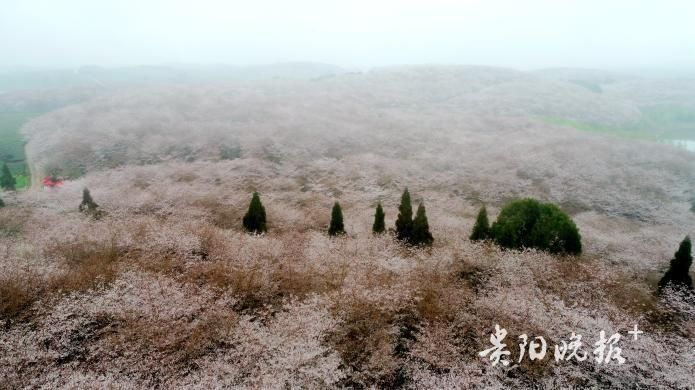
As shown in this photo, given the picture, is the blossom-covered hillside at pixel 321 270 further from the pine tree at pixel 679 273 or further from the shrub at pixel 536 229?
the shrub at pixel 536 229

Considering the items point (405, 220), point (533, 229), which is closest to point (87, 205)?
point (405, 220)

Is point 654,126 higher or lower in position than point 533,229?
higher

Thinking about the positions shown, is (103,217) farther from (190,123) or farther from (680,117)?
(680,117)

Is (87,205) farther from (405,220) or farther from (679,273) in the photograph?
(679,273)

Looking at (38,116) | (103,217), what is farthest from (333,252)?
(38,116)

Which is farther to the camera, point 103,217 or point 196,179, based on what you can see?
point 196,179

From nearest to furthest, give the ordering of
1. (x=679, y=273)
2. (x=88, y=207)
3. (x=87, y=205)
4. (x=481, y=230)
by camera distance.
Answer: (x=679, y=273), (x=481, y=230), (x=88, y=207), (x=87, y=205)

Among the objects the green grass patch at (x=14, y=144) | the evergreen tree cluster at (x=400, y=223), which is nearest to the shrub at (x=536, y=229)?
the evergreen tree cluster at (x=400, y=223)
